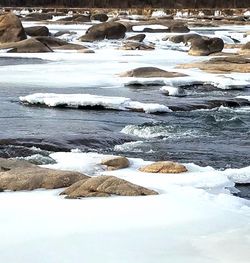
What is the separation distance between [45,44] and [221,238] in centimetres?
2461

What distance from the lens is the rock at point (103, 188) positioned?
23.1 feet

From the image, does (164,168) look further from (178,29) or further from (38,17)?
(38,17)

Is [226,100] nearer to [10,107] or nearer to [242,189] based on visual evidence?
[10,107]

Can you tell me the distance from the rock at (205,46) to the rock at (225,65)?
5.57m

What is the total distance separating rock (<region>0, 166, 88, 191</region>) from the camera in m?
7.49

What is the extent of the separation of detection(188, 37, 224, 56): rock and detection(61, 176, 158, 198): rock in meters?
21.4

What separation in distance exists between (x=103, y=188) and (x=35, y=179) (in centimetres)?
91

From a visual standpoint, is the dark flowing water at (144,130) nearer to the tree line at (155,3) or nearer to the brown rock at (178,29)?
the brown rock at (178,29)

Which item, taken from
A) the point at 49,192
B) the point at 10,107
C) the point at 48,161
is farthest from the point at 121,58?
the point at 49,192

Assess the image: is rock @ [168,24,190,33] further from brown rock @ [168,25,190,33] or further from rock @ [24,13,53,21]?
rock @ [24,13,53,21]

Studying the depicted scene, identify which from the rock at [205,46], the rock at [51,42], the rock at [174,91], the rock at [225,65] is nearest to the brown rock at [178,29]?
the rock at [51,42]

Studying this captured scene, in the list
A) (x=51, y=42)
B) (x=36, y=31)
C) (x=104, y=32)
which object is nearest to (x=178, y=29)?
(x=104, y=32)

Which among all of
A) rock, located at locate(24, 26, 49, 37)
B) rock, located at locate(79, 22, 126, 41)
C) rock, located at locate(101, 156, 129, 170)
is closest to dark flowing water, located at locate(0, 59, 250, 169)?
rock, located at locate(101, 156, 129, 170)

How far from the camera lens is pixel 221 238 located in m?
5.65
